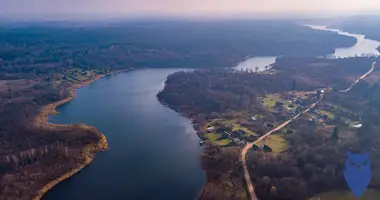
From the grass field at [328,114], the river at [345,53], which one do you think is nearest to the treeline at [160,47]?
the river at [345,53]

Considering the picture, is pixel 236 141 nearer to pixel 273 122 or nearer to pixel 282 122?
pixel 273 122

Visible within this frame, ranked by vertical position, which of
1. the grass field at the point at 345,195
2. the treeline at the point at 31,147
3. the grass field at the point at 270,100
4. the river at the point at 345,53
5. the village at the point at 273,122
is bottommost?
the river at the point at 345,53

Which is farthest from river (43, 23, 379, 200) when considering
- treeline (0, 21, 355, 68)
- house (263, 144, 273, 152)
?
treeline (0, 21, 355, 68)

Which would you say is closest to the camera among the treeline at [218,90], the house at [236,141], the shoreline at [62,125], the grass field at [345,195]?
the grass field at [345,195]

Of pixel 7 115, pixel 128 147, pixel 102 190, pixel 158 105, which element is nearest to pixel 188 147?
pixel 128 147

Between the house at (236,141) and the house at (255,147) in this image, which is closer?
the house at (255,147)

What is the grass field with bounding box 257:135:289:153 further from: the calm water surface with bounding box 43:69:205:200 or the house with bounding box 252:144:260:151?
the calm water surface with bounding box 43:69:205:200

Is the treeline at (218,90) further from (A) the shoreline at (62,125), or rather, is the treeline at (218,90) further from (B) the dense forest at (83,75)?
(A) the shoreline at (62,125)
